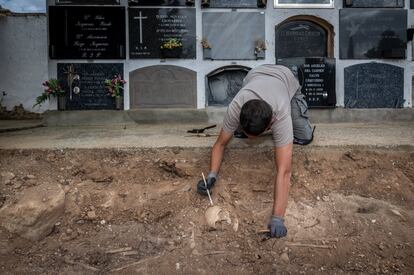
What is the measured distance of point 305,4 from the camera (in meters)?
7.74

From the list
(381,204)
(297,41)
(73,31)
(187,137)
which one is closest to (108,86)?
(73,31)

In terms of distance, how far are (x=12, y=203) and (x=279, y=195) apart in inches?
94.1

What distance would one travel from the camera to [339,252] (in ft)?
10.9

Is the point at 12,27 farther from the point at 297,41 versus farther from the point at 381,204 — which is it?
the point at 381,204

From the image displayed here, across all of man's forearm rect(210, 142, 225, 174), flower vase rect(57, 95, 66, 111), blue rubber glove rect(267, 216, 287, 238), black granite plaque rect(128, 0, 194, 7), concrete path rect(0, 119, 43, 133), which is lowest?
blue rubber glove rect(267, 216, 287, 238)

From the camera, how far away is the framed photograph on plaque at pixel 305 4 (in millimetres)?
7719

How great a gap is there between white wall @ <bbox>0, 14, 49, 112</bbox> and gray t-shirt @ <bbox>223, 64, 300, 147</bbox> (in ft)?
30.6

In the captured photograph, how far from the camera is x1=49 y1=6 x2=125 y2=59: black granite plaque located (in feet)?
24.5

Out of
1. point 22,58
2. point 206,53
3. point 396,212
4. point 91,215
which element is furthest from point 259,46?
point 22,58

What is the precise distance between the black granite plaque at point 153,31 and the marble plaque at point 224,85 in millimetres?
662

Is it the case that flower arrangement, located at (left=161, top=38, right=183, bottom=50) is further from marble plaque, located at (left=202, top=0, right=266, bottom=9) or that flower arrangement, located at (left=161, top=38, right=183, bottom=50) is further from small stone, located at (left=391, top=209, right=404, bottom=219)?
small stone, located at (left=391, top=209, right=404, bottom=219)

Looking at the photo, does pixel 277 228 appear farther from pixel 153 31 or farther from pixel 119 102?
pixel 153 31

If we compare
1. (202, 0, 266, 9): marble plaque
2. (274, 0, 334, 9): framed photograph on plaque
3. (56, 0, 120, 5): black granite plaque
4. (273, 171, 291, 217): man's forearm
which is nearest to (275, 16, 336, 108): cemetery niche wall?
(274, 0, 334, 9): framed photograph on plaque

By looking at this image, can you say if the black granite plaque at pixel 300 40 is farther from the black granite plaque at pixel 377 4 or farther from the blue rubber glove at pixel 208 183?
the blue rubber glove at pixel 208 183
